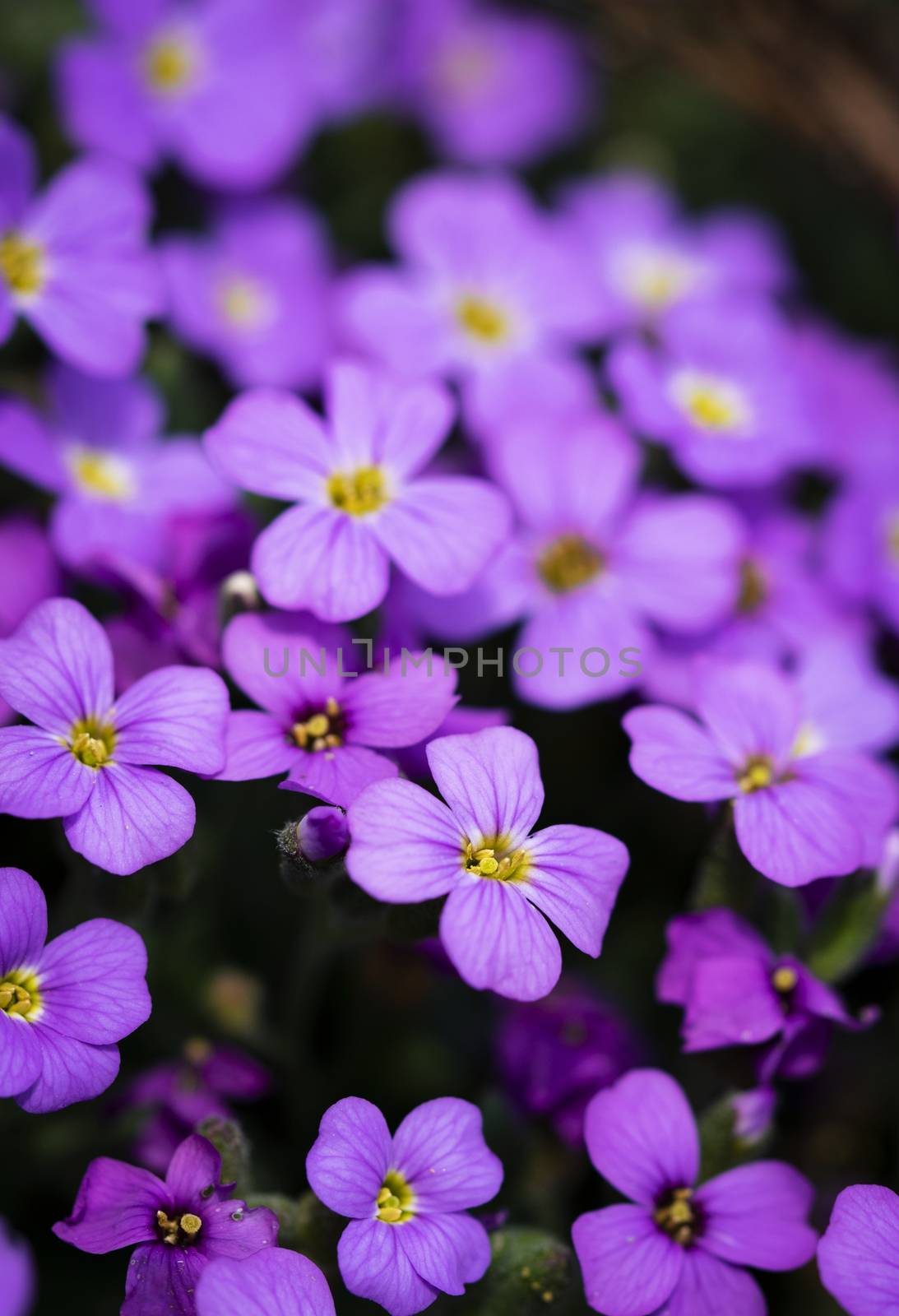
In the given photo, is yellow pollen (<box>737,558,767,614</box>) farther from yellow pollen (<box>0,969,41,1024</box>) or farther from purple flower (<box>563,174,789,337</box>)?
yellow pollen (<box>0,969,41,1024</box>)

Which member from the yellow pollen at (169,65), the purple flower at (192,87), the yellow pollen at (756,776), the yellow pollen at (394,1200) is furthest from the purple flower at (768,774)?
the yellow pollen at (169,65)

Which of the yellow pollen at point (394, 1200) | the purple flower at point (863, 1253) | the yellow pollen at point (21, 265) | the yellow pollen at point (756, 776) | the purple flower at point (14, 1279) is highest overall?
the yellow pollen at point (21, 265)

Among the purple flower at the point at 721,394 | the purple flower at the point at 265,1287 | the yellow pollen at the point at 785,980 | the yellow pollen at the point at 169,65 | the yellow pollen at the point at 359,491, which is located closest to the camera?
the purple flower at the point at 265,1287

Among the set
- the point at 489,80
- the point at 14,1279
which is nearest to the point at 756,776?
the point at 14,1279

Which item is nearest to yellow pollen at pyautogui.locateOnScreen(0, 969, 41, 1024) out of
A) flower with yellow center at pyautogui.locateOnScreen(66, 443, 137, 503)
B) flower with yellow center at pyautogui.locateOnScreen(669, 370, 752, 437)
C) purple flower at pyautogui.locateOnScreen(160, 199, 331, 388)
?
flower with yellow center at pyautogui.locateOnScreen(66, 443, 137, 503)

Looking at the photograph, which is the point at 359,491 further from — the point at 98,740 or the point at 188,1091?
the point at 188,1091

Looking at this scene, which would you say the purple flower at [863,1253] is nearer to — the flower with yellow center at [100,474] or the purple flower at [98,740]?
the purple flower at [98,740]
